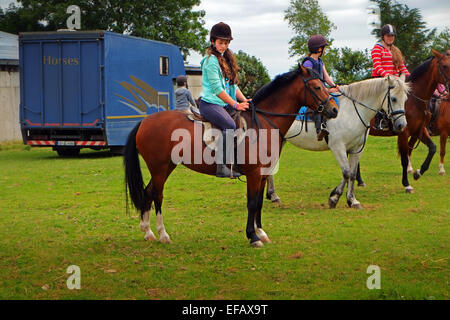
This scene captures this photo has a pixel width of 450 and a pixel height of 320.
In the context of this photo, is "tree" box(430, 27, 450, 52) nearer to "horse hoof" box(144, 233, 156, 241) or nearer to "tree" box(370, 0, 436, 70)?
"tree" box(370, 0, 436, 70)

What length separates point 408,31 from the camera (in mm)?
46219

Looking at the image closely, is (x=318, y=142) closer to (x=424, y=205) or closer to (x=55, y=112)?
(x=424, y=205)

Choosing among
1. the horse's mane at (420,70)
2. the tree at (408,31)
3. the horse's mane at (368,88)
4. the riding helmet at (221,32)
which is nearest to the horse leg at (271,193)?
the horse's mane at (368,88)

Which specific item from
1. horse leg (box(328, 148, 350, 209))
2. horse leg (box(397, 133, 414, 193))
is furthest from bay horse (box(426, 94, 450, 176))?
horse leg (box(328, 148, 350, 209))

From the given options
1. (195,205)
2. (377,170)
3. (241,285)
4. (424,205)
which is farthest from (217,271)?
(377,170)

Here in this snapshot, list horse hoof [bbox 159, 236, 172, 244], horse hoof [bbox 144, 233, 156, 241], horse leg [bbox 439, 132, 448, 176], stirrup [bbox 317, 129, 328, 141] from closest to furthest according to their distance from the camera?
horse hoof [bbox 159, 236, 172, 244], horse hoof [bbox 144, 233, 156, 241], stirrup [bbox 317, 129, 328, 141], horse leg [bbox 439, 132, 448, 176]

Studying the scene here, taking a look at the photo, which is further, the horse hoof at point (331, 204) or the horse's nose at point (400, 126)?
the horse hoof at point (331, 204)

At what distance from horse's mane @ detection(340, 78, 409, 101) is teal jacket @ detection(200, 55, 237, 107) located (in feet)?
11.7

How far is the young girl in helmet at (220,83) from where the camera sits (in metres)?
6.93

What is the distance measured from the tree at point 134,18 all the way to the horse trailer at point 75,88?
21776mm

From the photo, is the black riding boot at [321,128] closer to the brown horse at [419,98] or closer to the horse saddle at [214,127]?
the brown horse at [419,98]

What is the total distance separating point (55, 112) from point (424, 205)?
12.6 metres

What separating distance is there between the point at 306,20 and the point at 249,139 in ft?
168

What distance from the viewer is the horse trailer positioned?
18.3 metres
